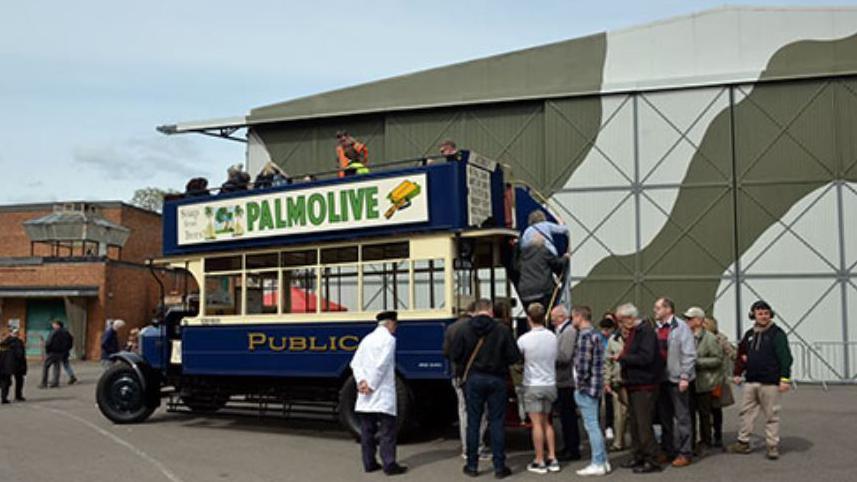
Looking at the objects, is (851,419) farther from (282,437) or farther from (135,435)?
(135,435)

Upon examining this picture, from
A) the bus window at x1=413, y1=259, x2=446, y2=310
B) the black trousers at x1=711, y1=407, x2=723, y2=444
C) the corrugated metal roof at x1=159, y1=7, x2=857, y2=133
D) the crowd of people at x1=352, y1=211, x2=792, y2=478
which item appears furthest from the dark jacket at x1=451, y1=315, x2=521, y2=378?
the corrugated metal roof at x1=159, y1=7, x2=857, y2=133

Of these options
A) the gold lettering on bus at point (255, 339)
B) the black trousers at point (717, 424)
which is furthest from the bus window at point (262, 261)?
the black trousers at point (717, 424)

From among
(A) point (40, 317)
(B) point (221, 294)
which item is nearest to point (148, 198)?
(A) point (40, 317)

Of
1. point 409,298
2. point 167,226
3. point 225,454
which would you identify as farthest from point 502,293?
point 167,226

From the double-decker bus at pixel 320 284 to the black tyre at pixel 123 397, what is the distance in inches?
0.8

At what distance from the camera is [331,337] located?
10.5 meters

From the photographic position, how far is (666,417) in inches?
337

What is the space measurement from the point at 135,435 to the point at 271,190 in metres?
3.94

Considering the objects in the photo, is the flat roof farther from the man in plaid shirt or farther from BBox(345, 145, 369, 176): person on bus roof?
the man in plaid shirt

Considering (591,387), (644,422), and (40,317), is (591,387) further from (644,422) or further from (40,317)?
(40,317)

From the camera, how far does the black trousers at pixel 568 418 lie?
8734 mm

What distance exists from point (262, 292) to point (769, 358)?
22.1 ft

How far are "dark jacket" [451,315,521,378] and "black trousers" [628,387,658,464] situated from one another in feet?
4.27

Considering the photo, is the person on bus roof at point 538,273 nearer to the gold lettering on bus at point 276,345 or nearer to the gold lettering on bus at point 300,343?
the gold lettering on bus at point 300,343
